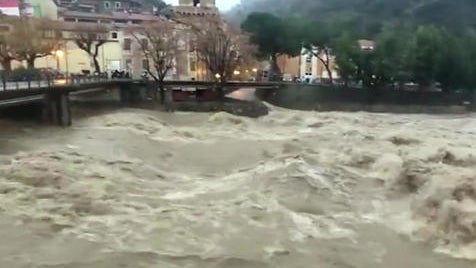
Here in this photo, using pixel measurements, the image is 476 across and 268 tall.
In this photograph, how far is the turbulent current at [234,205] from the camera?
13.1 meters

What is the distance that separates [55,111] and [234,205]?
22060 mm

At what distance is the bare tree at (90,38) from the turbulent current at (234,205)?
104 feet

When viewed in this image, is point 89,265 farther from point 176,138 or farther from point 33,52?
point 33,52

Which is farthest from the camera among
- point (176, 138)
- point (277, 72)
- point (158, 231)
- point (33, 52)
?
point (277, 72)

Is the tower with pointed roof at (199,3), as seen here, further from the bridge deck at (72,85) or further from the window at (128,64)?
the bridge deck at (72,85)

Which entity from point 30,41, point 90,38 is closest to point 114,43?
point 90,38

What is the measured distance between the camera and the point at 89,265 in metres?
12.3

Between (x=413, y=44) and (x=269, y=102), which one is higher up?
(x=413, y=44)

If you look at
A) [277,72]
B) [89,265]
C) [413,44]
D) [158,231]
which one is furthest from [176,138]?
[277,72]

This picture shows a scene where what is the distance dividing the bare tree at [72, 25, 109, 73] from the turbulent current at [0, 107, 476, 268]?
104 ft

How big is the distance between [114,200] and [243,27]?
49.9 meters

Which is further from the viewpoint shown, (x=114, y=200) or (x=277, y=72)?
(x=277, y=72)

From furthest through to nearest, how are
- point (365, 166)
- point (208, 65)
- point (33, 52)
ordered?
point (208, 65) → point (33, 52) → point (365, 166)

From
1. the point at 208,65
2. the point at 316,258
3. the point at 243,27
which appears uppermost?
the point at 243,27
